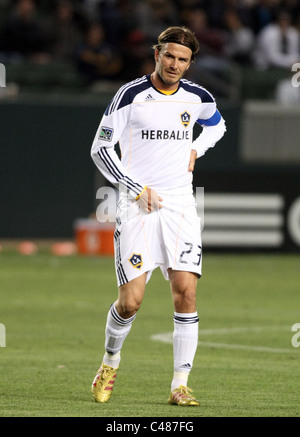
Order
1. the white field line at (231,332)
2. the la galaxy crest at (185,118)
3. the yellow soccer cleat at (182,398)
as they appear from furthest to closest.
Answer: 1. the white field line at (231,332)
2. the la galaxy crest at (185,118)
3. the yellow soccer cleat at (182,398)

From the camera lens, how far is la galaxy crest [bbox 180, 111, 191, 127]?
7.07 meters

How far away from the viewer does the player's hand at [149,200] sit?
6.89 metres

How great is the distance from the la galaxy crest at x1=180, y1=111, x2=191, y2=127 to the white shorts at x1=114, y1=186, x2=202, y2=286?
0.47 meters

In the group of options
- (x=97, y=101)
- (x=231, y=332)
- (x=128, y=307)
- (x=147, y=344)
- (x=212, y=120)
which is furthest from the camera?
(x=97, y=101)

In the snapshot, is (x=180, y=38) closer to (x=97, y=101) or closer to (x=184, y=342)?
(x=184, y=342)

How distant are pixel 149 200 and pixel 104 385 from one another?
1.23 meters

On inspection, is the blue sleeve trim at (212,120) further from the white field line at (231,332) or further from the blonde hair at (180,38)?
the white field line at (231,332)

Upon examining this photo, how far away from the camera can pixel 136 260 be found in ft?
22.6

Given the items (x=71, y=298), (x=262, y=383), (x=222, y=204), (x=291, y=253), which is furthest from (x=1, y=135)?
(x=262, y=383)

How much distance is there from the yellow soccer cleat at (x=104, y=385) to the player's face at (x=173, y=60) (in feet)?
6.34

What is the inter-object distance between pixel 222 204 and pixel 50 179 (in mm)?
3584

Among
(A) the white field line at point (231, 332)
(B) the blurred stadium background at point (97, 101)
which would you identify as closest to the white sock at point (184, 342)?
(A) the white field line at point (231, 332)

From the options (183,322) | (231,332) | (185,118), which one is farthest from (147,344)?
(185,118)

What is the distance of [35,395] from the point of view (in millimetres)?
6996
